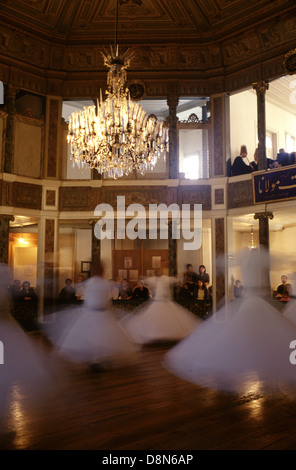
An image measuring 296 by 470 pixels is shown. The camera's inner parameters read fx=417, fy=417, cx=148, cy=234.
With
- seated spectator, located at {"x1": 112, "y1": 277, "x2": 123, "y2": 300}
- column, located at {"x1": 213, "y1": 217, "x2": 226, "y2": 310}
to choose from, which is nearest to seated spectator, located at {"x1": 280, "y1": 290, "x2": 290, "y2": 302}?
column, located at {"x1": 213, "y1": 217, "x2": 226, "y2": 310}

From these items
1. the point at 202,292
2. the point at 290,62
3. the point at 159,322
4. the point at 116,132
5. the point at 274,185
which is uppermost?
the point at 290,62

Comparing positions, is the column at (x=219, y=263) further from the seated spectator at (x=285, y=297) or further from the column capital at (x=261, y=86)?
the column capital at (x=261, y=86)

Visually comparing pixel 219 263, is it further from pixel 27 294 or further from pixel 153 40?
pixel 153 40

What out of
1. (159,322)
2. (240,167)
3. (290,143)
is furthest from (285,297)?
(290,143)

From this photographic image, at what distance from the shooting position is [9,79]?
1105 cm

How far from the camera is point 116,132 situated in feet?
24.2

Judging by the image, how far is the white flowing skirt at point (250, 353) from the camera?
18.1 ft

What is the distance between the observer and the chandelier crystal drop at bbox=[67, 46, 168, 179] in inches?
293

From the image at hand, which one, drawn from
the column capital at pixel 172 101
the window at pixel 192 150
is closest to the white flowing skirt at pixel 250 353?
the column capital at pixel 172 101

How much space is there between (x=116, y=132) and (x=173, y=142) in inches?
184

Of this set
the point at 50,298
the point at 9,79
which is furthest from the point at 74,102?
the point at 50,298

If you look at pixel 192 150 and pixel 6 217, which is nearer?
pixel 6 217

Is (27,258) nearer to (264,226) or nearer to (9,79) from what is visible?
(9,79)

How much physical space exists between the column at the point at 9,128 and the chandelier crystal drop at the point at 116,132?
11.7ft
